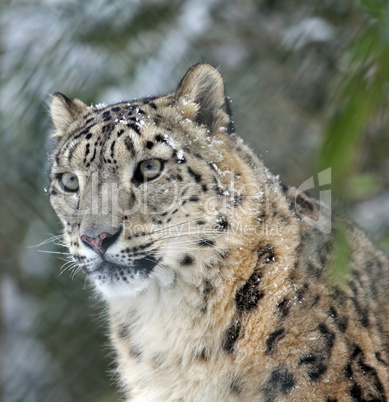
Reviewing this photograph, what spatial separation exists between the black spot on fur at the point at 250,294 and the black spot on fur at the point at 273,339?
17 cm

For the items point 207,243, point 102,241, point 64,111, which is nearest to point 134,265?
point 102,241

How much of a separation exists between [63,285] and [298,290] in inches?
129

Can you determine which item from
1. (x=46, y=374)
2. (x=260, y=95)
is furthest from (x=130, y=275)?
(x=46, y=374)

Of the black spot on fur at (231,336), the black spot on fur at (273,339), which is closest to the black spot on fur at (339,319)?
the black spot on fur at (273,339)

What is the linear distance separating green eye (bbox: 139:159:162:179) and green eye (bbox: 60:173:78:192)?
45 cm

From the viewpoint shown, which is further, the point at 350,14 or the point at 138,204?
the point at 350,14

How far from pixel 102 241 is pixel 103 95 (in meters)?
2.56

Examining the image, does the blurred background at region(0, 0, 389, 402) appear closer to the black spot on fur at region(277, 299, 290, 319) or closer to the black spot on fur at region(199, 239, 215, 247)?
the black spot on fur at region(199, 239, 215, 247)

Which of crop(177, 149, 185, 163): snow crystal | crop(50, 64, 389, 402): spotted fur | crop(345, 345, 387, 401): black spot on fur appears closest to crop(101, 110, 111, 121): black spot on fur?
crop(50, 64, 389, 402): spotted fur

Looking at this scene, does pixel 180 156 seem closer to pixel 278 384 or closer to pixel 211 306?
pixel 211 306

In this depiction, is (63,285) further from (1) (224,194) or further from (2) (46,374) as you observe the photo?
(1) (224,194)

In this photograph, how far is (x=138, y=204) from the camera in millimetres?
2783

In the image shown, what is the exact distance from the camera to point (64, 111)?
353cm

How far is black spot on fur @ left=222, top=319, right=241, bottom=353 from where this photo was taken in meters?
2.80
